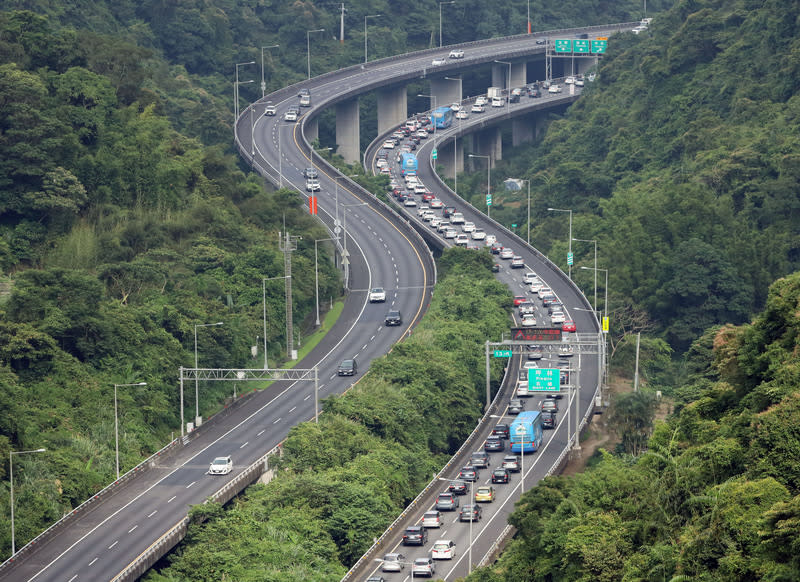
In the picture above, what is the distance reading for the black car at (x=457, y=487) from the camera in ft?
335

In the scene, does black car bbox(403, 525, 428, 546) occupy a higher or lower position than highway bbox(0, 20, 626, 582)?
lower

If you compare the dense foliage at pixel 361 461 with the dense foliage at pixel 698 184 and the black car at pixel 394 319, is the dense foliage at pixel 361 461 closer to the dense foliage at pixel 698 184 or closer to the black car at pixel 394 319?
the black car at pixel 394 319

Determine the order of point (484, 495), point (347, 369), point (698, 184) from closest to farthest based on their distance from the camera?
point (484, 495) < point (347, 369) < point (698, 184)

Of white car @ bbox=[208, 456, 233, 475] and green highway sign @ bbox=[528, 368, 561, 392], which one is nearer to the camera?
white car @ bbox=[208, 456, 233, 475]

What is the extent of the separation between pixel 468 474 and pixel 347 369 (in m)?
25.6

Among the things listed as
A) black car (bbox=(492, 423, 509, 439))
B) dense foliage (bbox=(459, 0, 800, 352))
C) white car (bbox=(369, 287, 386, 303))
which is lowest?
black car (bbox=(492, 423, 509, 439))

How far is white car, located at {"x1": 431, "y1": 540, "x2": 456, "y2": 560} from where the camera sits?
89.1 meters

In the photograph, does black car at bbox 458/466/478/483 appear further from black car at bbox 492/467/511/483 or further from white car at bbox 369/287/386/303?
white car at bbox 369/287/386/303

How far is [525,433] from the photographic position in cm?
11088

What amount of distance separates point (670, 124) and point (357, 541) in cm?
10983

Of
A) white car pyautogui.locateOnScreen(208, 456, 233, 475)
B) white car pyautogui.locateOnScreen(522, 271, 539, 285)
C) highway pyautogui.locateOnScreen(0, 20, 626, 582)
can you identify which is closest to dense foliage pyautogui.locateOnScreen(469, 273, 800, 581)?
highway pyautogui.locateOnScreen(0, 20, 626, 582)

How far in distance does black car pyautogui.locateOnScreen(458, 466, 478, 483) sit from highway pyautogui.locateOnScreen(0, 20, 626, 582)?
1024cm

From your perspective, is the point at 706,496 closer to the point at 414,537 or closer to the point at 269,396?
the point at 414,537

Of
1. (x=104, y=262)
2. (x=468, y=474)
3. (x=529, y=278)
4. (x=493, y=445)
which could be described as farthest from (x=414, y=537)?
(x=529, y=278)
